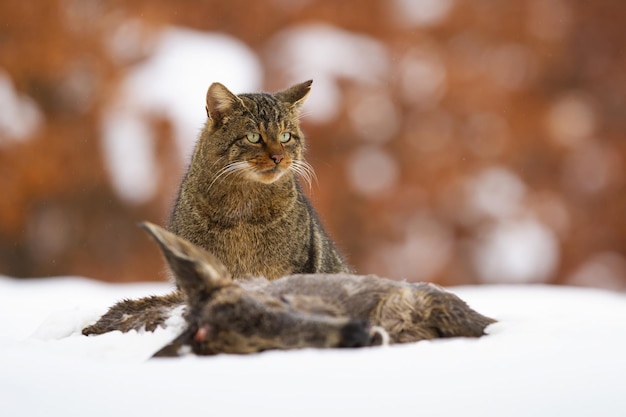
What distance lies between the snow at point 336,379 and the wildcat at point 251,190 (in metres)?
1.64

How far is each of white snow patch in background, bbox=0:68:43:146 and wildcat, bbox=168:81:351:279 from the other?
5141 millimetres

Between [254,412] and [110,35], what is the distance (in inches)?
314

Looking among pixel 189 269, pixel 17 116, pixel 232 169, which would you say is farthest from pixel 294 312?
pixel 17 116

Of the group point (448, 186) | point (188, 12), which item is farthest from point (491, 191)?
point (188, 12)

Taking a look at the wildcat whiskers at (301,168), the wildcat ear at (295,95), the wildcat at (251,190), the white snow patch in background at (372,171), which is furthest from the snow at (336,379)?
the white snow patch in background at (372,171)

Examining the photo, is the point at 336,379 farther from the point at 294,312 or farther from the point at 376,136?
the point at 376,136

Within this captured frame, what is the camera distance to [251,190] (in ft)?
14.5

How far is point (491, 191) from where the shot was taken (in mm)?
9180

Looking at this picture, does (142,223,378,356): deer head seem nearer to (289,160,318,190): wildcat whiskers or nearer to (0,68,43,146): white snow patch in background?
(289,160,318,190): wildcat whiskers

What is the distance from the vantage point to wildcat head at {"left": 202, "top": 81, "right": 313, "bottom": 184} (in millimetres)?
4266

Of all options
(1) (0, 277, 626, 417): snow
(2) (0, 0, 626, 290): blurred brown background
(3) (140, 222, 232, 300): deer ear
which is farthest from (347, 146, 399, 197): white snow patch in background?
(3) (140, 222, 232, 300): deer ear

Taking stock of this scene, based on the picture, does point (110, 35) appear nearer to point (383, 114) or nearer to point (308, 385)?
point (383, 114)

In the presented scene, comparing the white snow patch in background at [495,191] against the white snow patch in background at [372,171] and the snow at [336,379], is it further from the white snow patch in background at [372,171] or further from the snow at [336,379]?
the snow at [336,379]

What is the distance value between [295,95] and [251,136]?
0.39m
